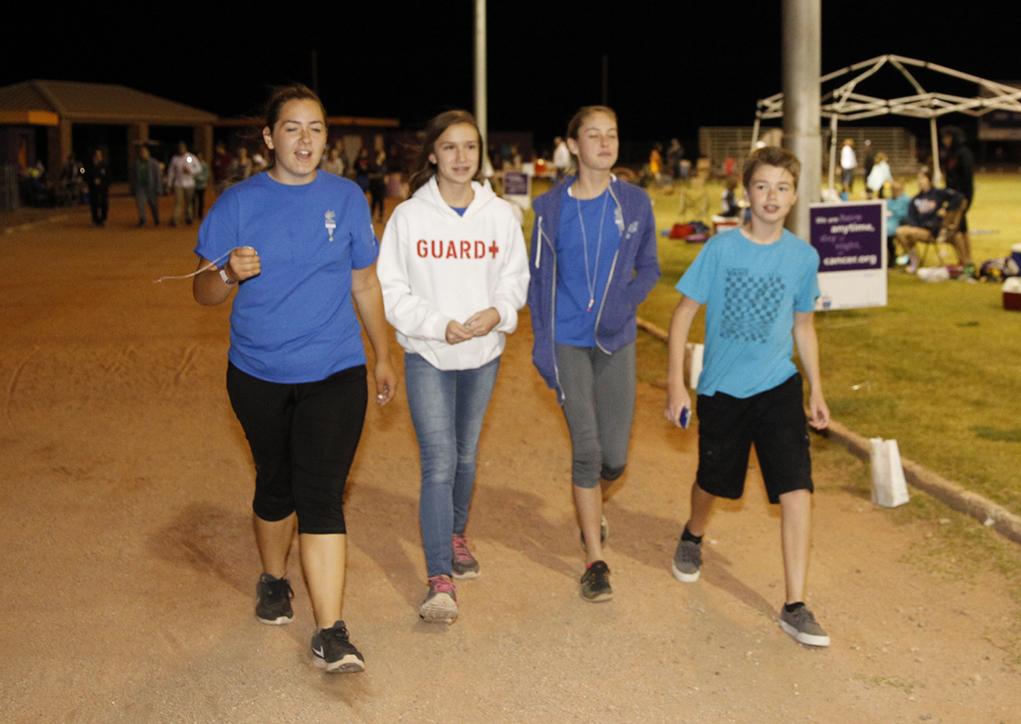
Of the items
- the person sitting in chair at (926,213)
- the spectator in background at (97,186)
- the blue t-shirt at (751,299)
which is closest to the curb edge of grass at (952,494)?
the blue t-shirt at (751,299)

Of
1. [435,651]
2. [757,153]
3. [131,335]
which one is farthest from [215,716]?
[131,335]

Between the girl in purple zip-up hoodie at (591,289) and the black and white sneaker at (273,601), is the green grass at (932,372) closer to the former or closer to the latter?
the girl in purple zip-up hoodie at (591,289)

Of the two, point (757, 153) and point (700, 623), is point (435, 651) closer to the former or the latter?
point (700, 623)

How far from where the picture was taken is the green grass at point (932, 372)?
719cm

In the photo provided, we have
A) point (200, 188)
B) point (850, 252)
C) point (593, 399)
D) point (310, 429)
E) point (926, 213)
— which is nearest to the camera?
point (310, 429)

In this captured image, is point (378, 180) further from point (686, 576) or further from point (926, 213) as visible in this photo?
point (686, 576)

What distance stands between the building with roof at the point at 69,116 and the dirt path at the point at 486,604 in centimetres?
2597

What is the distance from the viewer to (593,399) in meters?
5.09

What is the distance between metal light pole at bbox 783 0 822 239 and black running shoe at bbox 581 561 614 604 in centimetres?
443

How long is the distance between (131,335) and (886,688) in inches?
375

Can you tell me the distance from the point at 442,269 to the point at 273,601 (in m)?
1.59

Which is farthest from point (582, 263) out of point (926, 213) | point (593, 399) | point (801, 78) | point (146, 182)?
point (146, 182)

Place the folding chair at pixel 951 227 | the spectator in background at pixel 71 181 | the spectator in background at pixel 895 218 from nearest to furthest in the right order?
the folding chair at pixel 951 227 < the spectator in background at pixel 895 218 < the spectator in background at pixel 71 181

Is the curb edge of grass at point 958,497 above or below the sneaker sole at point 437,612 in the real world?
above
